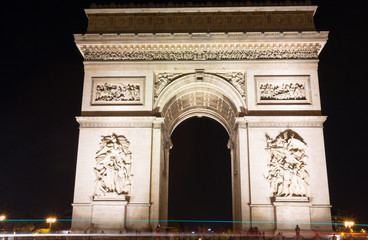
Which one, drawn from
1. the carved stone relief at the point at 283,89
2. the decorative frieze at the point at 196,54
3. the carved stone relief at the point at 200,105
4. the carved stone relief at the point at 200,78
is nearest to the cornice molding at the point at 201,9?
the decorative frieze at the point at 196,54

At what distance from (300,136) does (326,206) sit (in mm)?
3782

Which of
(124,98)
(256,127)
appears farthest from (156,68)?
(256,127)

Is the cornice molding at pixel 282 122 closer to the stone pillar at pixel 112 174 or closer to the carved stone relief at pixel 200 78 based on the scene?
the carved stone relief at pixel 200 78

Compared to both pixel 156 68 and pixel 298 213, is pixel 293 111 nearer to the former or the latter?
pixel 298 213

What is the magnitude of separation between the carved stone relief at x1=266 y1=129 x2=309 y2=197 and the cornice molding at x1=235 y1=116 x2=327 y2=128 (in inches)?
19.3

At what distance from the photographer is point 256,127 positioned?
21406 mm

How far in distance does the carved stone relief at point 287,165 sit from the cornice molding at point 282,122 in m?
0.49

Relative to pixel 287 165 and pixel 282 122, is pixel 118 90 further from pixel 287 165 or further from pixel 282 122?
pixel 287 165

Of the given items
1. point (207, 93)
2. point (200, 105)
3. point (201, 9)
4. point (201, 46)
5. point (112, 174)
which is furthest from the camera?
point (200, 105)

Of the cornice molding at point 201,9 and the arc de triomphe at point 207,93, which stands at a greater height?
the cornice molding at point 201,9

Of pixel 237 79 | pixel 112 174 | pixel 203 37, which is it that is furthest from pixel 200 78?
pixel 112 174

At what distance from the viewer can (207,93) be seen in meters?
24.5

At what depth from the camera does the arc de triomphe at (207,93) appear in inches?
794

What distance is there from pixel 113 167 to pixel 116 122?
2.52 meters
